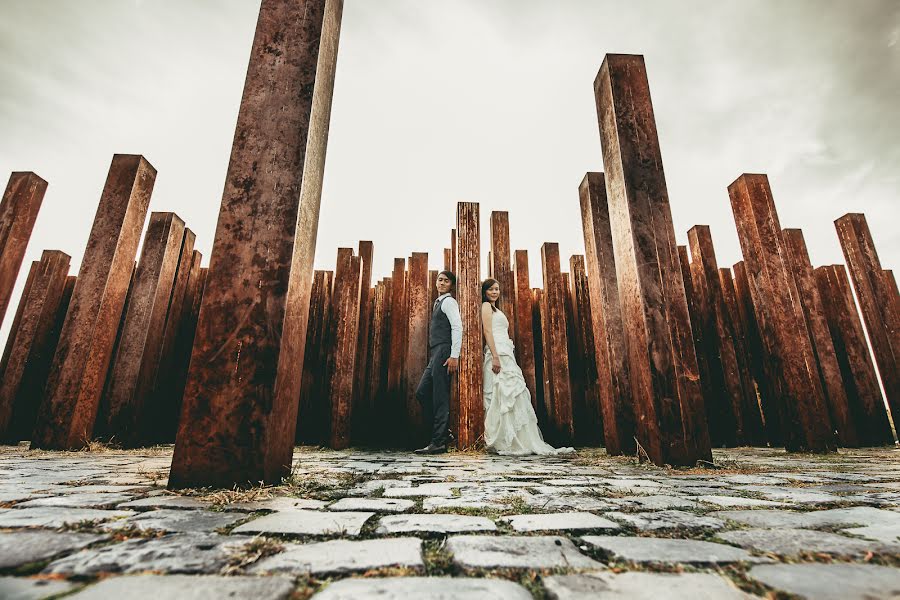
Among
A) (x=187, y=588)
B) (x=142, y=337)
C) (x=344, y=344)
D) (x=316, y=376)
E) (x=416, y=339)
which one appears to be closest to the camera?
(x=187, y=588)

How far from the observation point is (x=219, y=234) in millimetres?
2172

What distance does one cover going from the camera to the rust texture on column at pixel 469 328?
16.3ft

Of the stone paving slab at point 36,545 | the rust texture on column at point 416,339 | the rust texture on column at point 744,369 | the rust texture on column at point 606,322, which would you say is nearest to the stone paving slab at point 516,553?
the stone paving slab at point 36,545

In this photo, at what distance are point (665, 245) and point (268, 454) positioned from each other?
127 inches

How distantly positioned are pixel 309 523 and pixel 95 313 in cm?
489

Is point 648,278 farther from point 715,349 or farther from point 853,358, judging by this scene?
point 853,358

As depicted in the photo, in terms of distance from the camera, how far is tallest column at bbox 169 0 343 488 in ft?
6.31

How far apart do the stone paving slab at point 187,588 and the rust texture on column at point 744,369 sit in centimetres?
677

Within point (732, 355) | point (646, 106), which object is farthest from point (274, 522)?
point (732, 355)

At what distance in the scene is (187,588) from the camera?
797 mm

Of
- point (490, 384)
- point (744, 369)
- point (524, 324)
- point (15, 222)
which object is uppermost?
point (15, 222)

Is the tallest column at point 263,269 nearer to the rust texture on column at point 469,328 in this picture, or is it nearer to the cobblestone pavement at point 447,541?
the cobblestone pavement at point 447,541

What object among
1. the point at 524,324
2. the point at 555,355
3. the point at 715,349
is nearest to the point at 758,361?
the point at 715,349

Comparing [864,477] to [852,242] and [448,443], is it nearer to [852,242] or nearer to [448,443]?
[448,443]
